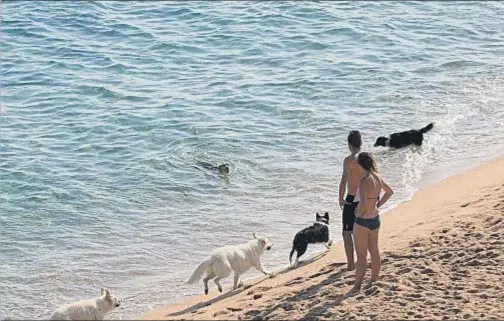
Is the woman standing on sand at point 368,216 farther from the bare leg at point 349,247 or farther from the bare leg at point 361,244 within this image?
the bare leg at point 349,247

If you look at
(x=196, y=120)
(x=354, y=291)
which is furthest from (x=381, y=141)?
(x=354, y=291)

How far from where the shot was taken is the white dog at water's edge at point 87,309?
9.71 m

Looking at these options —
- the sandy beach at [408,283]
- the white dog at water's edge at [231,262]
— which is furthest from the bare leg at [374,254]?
the white dog at water's edge at [231,262]

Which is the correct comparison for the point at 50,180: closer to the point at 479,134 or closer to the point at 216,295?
the point at 216,295

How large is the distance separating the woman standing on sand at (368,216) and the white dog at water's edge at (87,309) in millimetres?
2651

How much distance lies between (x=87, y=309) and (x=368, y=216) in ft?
10.2

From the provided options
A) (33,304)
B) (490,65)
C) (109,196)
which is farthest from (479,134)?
(33,304)

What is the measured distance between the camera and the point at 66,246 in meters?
13.5

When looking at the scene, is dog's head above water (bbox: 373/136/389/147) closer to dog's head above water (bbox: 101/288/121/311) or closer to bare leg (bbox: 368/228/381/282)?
bare leg (bbox: 368/228/381/282)

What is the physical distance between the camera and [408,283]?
9.86 metres

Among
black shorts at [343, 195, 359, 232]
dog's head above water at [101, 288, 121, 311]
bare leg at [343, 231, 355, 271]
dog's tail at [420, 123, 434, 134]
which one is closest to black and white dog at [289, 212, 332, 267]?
bare leg at [343, 231, 355, 271]

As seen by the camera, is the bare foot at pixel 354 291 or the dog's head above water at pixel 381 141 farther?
the dog's head above water at pixel 381 141

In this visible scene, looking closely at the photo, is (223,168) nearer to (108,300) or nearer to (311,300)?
(108,300)

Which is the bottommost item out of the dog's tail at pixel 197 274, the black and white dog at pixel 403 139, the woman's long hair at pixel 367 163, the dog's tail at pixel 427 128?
the black and white dog at pixel 403 139
